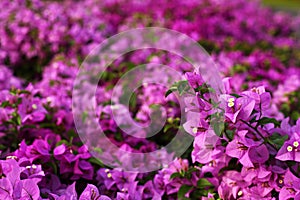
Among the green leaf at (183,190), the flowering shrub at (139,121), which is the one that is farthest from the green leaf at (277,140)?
the green leaf at (183,190)

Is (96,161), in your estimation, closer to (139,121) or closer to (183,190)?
(183,190)

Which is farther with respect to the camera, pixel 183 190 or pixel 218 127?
pixel 183 190

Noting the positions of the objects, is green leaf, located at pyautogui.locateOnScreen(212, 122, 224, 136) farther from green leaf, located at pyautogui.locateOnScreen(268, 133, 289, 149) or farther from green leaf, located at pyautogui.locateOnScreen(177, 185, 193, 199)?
green leaf, located at pyautogui.locateOnScreen(177, 185, 193, 199)

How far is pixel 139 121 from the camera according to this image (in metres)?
2.22

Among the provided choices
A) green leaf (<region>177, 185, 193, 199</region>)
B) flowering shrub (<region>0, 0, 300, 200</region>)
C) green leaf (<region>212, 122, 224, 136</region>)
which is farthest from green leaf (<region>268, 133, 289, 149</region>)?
green leaf (<region>177, 185, 193, 199</region>)

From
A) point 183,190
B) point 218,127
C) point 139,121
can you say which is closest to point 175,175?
point 183,190

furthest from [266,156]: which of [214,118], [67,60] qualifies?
[67,60]

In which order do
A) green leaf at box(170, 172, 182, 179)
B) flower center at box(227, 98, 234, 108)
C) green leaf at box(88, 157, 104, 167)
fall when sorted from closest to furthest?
flower center at box(227, 98, 234, 108) < green leaf at box(170, 172, 182, 179) < green leaf at box(88, 157, 104, 167)

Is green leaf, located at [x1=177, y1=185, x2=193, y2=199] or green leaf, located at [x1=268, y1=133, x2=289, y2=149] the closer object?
green leaf, located at [x1=268, y1=133, x2=289, y2=149]

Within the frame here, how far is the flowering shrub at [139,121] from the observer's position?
1388mm

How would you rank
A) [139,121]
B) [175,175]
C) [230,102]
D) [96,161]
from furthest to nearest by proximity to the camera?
[139,121] < [96,161] < [175,175] < [230,102]

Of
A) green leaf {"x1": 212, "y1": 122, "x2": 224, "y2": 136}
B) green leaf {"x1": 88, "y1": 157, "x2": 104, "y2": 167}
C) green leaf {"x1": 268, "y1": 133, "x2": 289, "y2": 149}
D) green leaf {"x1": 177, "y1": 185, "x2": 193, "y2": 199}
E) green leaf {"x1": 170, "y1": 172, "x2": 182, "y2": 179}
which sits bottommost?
green leaf {"x1": 177, "y1": 185, "x2": 193, "y2": 199}

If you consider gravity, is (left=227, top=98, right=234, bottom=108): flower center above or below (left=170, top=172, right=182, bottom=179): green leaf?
above

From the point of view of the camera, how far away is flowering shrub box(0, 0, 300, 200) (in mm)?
1388
